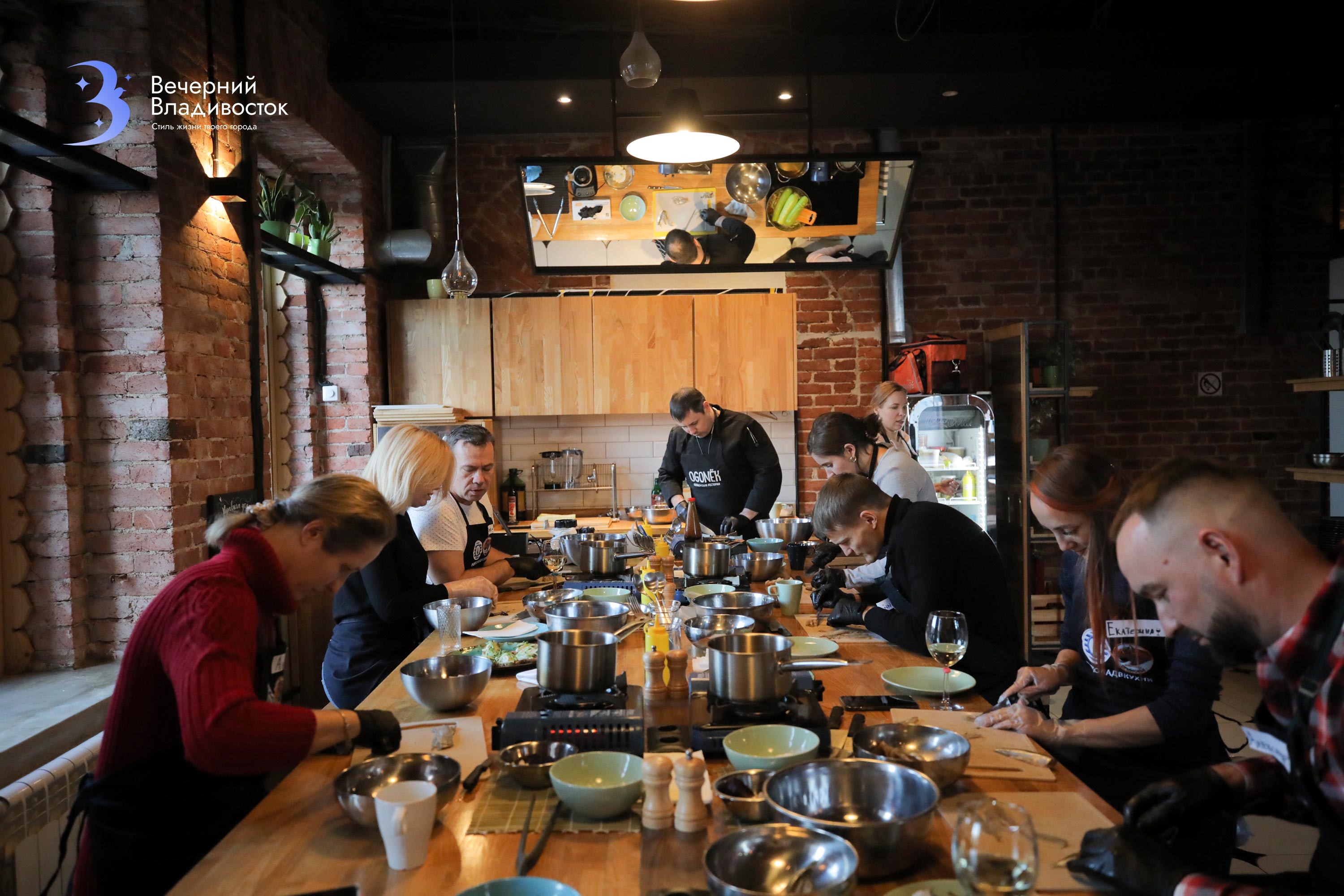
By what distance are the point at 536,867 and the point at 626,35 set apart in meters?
5.11

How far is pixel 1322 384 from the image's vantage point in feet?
15.9

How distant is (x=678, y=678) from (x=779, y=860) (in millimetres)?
922

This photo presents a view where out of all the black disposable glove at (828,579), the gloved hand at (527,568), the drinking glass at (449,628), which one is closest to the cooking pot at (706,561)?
the black disposable glove at (828,579)

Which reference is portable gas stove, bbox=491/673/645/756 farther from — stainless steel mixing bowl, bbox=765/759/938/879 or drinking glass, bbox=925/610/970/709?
drinking glass, bbox=925/610/970/709

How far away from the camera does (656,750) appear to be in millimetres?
1788

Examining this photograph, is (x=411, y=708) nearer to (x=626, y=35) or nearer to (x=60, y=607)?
(x=60, y=607)

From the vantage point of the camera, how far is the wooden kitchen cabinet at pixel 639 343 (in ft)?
20.7

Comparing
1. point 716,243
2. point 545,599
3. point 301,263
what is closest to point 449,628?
point 545,599

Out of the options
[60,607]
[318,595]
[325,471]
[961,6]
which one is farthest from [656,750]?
[961,6]

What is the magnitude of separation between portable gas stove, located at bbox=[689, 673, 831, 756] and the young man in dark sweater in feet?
2.64

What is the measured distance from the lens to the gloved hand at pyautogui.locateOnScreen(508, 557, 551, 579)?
3.82 metres

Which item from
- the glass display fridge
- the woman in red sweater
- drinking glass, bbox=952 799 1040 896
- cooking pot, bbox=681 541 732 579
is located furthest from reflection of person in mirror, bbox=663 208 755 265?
drinking glass, bbox=952 799 1040 896

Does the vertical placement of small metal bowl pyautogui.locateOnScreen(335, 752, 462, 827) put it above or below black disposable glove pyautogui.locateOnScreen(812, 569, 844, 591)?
below

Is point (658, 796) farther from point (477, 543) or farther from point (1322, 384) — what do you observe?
point (1322, 384)
